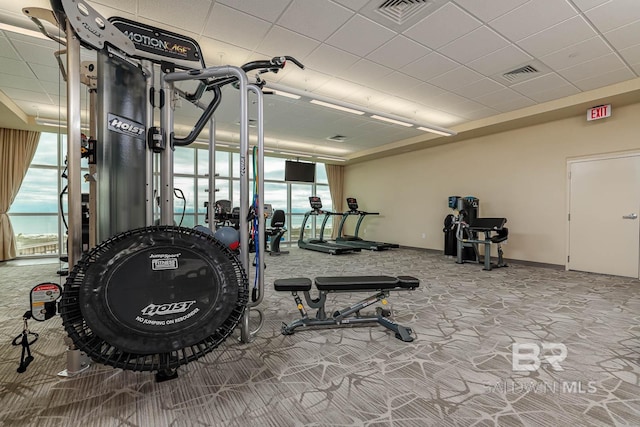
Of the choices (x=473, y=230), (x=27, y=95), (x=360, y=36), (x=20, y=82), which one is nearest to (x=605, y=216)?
(x=473, y=230)

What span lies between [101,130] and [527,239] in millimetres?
7517

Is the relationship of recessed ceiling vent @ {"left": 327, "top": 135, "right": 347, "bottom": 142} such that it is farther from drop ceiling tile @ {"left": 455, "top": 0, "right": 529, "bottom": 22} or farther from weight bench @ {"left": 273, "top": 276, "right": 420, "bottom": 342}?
weight bench @ {"left": 273, "top": 276, "right": 420, "bottom": 342}

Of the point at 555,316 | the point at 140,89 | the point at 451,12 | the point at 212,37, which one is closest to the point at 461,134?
the point at 451,12

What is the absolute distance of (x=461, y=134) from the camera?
7102 mm

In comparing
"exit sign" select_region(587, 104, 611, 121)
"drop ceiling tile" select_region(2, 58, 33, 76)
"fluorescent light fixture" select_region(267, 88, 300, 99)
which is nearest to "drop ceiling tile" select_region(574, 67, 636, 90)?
"exit sign" select_region(587, 104, 611, 121)

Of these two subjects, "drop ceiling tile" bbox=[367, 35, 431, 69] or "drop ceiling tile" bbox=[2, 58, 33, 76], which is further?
"drop ceiling tile" bbox=[2, 58, 33, 76]

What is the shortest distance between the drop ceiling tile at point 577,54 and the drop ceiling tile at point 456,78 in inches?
34.1

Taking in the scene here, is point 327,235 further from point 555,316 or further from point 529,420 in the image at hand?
point 529,420

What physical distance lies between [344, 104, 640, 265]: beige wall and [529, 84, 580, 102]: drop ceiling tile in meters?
0.93

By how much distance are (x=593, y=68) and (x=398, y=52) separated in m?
2.93

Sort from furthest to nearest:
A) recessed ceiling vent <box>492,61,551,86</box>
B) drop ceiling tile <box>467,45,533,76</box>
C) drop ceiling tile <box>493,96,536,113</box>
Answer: drop ceiling tile <box>493,96,536,113</box> < recessed ceiling vent <box>492,61,551,86</box> < drop ceiling tile <box>467,45,533,76</box>

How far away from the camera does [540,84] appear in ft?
15.6

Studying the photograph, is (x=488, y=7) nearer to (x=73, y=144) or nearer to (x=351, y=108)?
(x=351, y=108)

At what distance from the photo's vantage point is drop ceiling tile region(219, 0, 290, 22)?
296 cm
